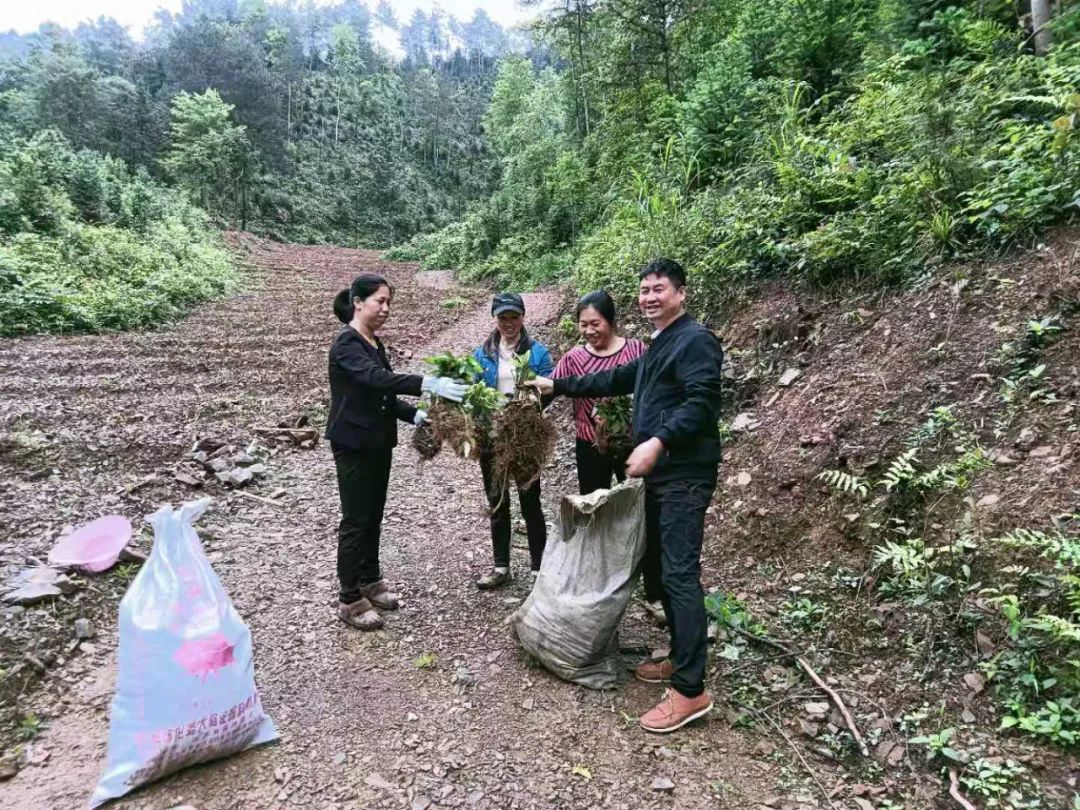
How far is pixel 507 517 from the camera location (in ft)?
12.2

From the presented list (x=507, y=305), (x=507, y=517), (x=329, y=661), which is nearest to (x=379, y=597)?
(x=329, y=661)

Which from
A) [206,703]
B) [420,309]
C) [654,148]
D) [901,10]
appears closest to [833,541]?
[206,703]

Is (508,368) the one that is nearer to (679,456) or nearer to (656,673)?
(679,456)

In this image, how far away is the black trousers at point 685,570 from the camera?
2514 mm

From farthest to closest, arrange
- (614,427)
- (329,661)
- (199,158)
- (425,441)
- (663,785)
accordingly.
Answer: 1. (199,158)
2. (425,441)
3. (614,427)
4. (329,661)
5. (663,785)

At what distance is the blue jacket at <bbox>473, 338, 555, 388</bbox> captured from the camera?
3513 millimetres

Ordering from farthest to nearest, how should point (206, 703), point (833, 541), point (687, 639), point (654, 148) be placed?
point (654, 148) → point (833, 541) → point (687, 639) → point (206, 703)

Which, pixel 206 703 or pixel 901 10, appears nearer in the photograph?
pixel 206 703

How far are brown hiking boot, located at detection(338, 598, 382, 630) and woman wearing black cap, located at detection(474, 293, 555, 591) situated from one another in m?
0.84

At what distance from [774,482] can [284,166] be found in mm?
43840

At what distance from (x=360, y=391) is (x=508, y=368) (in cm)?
85

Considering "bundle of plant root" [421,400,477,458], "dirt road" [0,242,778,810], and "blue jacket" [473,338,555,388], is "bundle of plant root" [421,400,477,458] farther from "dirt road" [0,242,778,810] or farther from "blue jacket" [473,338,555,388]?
"dirt road" [0,242,778,810]

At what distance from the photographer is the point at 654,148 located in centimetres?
1129

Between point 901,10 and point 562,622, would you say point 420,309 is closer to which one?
point 901,10
